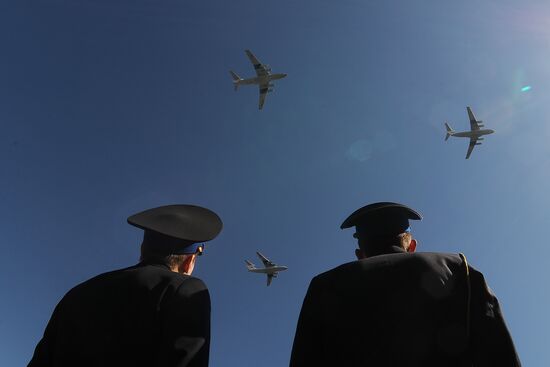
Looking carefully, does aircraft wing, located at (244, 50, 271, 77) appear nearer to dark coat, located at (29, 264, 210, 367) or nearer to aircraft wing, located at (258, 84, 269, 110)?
aircraft wing, located at (258, 84, 269, 110)

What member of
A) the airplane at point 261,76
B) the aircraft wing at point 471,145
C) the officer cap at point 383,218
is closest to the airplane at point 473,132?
the aircraft wing at point 471,145

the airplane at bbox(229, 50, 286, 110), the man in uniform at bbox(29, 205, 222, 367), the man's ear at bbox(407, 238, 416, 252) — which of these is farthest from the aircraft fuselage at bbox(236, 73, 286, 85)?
the man in uniform at bbox(29, 205, 222, 367)

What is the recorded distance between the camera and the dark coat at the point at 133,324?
4.29 meters

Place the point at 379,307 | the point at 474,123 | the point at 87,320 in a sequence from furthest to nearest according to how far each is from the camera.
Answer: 1. the point at 474,123
2. the point at 87,320
3. the point at 379,307

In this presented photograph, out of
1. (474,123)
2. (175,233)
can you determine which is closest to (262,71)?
(474,123)

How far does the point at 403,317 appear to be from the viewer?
162 inches

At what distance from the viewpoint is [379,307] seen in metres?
4.24

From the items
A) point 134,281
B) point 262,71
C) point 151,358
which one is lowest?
point 151,358

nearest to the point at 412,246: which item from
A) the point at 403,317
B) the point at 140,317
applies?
the point at 403,317

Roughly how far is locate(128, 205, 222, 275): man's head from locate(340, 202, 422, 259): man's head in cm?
228

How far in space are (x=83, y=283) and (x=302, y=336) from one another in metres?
3.25

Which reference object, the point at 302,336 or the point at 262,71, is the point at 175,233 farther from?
the point at 262,71

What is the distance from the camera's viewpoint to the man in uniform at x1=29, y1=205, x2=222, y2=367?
14.1 feet

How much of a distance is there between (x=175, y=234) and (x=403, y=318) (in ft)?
10.7
